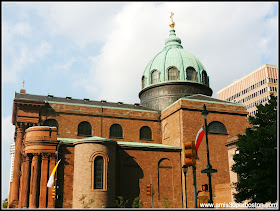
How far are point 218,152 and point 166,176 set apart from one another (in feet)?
23.9

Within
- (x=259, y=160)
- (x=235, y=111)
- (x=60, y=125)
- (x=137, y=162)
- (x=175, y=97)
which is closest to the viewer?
(x=259, y=160)

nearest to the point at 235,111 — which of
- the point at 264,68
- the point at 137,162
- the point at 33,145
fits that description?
the point at 137,162

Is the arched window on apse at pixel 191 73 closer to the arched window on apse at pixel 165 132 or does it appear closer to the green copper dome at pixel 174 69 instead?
the green copper dome at pixel 174 69

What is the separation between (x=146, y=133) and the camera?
46.6m

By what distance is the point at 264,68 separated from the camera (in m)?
112

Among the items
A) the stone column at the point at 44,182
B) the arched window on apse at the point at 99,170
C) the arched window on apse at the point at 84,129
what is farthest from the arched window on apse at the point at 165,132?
the stone column at the point at 44,182

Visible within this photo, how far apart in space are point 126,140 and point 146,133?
3.30 metres

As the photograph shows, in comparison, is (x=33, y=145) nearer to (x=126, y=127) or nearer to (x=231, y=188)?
(x=126, y=127)

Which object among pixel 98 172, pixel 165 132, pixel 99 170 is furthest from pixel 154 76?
pixel 98 172

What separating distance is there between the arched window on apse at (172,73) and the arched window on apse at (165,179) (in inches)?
555

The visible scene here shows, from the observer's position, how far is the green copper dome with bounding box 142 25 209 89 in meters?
50.3

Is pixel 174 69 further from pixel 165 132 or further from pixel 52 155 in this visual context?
pixel 52 155

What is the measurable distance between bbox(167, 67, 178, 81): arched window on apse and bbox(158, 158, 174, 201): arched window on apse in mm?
14102

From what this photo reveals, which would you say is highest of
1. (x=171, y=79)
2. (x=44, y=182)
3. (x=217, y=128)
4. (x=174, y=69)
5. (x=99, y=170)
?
(x=174, y=69)
